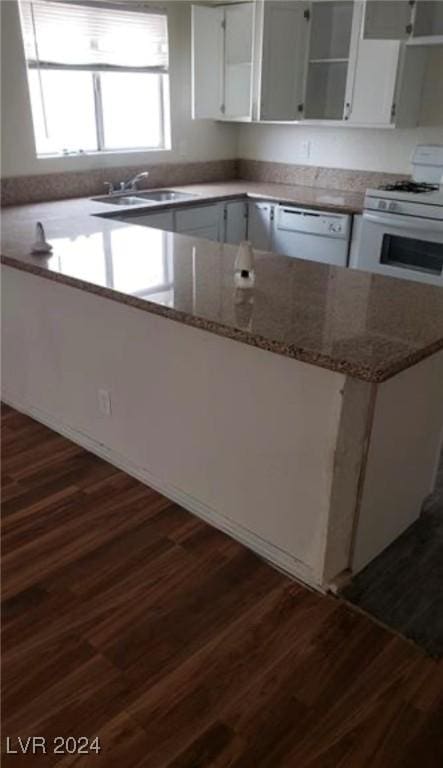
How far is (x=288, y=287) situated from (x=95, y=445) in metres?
1.25

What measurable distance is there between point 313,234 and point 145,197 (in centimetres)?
131

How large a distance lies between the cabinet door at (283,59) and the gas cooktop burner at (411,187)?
3.08ft

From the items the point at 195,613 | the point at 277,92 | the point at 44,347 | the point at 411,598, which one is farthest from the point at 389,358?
the point at 277,92

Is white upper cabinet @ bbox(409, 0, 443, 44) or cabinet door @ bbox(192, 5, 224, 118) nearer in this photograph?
white upper cabinet @ bbox(409, 0, 443, 44)

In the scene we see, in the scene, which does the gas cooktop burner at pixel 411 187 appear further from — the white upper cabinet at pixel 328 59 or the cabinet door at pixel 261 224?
the cabinet door at pixel 261 224

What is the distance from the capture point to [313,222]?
4.09m

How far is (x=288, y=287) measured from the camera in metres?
2.12

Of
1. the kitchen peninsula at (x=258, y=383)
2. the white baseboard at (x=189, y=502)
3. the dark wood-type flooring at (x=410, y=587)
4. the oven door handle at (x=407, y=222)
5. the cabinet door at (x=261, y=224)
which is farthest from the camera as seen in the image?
the cabinet door at (x=261, y=224)

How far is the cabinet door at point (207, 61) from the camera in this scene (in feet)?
13.9

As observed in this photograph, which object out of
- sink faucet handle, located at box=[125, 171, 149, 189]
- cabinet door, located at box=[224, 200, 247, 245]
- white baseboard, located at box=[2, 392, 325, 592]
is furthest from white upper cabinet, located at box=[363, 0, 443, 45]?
white baseboard, located at box=[2, 392, 325, 592]

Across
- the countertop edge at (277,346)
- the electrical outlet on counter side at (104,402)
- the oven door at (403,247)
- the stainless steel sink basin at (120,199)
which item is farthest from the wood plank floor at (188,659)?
the stainless steel sink basin at (120,199)

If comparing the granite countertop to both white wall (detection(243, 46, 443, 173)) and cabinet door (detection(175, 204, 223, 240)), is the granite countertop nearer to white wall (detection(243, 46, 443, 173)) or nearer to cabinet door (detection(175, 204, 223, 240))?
cabinet door (detection(175, 204, 223, 240))

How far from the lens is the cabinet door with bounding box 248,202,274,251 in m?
4.36

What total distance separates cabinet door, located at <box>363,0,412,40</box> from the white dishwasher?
1054 mm
